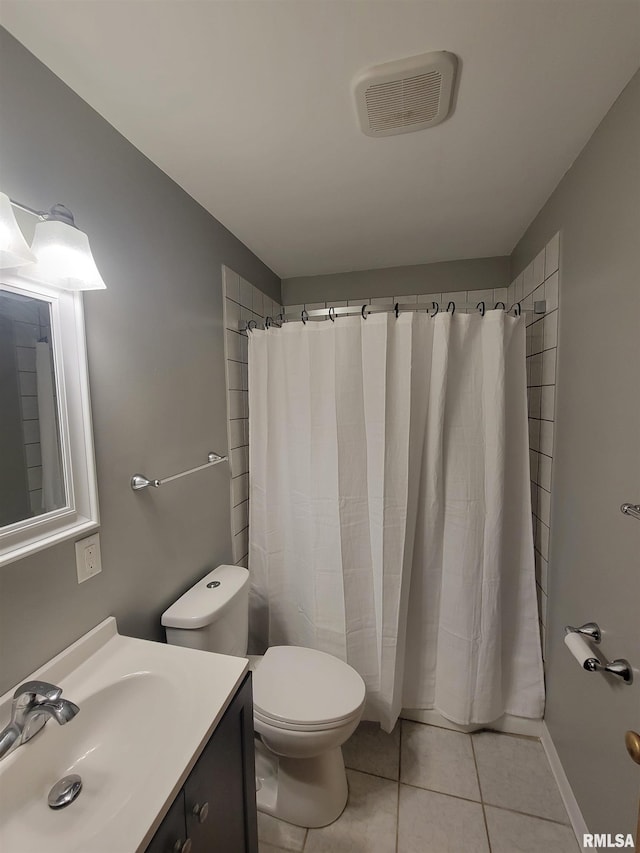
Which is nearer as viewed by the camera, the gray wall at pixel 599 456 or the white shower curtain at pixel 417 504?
the gray wall at pixel 599 456

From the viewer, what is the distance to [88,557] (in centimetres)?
96

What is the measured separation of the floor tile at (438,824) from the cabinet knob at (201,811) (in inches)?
34.8

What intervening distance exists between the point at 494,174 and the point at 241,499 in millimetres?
1728

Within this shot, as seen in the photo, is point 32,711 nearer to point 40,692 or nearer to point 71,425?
point 40,692

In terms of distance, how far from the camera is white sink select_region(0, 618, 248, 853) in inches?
23.6

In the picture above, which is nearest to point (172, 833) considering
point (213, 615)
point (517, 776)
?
point (213, 615)

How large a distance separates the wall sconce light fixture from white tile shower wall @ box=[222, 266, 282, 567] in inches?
31.9

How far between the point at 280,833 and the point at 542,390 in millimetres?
1955

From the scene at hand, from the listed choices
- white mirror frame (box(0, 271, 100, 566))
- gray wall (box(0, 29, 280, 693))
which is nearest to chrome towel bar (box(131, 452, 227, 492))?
gray wall (box(0, 29, 280, 693))

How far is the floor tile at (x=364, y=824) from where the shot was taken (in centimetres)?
119

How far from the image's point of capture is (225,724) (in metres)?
0.82

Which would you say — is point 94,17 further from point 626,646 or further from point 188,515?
point 626,646

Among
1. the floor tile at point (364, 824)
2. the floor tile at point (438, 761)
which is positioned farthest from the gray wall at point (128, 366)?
the floor tile at point (438, 761)

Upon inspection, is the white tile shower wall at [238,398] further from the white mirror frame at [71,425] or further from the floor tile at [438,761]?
the floor tile at [438,761]
